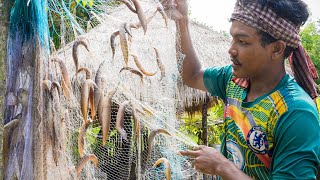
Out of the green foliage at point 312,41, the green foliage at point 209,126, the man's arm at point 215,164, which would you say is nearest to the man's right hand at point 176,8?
the man's arm at point 215,164

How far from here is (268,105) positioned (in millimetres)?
1842

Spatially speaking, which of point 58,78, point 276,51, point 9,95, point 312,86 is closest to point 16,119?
point 9,95

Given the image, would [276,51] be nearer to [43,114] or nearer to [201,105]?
[43,114]

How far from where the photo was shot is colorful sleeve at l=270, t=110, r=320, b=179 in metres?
1.67

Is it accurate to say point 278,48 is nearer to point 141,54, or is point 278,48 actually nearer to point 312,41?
point 141,54

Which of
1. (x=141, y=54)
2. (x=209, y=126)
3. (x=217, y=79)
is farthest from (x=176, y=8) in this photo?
(x=209, y=126)

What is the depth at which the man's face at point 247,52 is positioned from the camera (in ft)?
6.02

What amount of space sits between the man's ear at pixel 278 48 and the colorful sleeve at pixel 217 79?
335mm

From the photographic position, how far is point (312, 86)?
1954 mm

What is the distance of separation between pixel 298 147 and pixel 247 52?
42 cm

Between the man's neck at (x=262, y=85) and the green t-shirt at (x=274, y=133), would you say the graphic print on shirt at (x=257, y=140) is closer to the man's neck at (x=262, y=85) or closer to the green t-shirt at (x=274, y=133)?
the green t-shirt at (x=274, y=133)

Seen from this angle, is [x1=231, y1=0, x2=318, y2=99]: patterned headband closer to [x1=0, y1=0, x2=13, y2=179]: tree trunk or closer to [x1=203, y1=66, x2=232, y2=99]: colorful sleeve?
[x1=203, y1=66, x2=232, y2=99]: colorful sleeve

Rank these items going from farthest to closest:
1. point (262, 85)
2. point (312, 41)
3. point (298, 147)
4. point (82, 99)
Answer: point (312, 41)
point (262, 85)
point (82, 99)
point (298, 147)

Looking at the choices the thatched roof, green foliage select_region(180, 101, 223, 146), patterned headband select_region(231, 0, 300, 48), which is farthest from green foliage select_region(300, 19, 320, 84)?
patterned headband select_region(231, 0, 300, 48)
